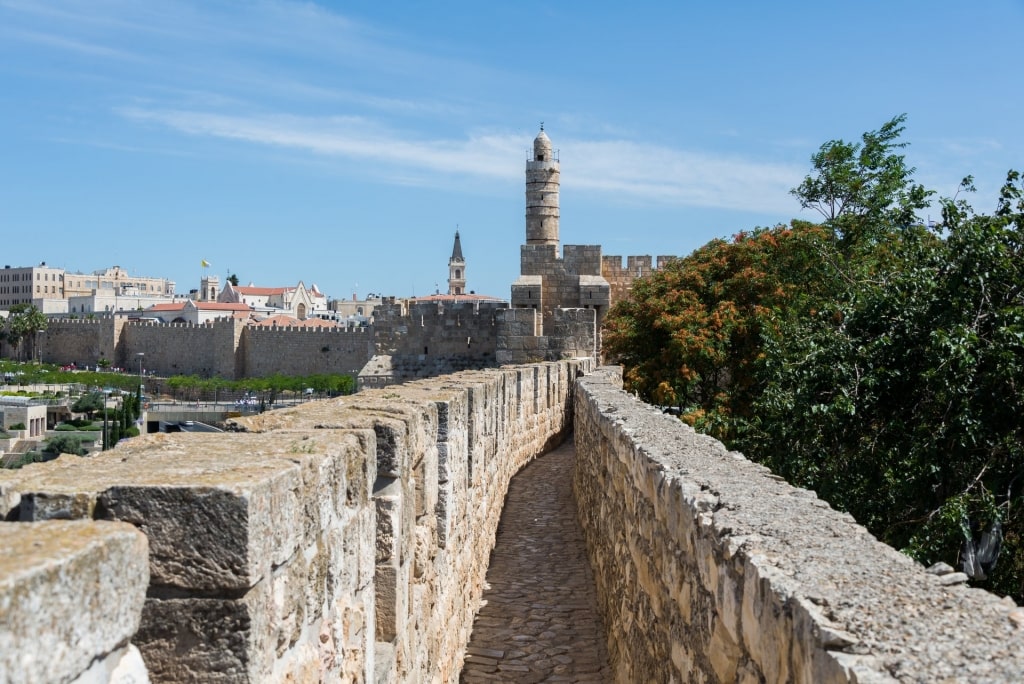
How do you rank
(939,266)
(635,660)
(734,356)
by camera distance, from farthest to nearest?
(734,356)
(939,266)
(635,660)

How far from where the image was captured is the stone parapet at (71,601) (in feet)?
3.84

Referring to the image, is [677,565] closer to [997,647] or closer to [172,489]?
[997,647]

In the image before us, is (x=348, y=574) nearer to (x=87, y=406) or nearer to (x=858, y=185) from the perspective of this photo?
(x=858, y=185)

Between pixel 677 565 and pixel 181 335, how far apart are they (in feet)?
199

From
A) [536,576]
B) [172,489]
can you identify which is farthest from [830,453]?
[172,489]

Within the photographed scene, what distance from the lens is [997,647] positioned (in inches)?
65.4

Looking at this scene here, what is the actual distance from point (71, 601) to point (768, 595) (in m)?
1.25

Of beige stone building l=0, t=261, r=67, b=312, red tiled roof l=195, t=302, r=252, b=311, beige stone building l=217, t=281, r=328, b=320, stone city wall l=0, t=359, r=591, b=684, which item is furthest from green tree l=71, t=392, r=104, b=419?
beige stone building l=0, t=261, r=67, b=312

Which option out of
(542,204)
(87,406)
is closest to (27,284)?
(87,406)

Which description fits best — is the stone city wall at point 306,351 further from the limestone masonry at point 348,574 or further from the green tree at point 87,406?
the limestone masonry at point 348,574

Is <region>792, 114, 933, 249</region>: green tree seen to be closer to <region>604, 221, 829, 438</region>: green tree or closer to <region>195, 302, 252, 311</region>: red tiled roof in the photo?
<region>604, 221, 829, 438</region>: green tree

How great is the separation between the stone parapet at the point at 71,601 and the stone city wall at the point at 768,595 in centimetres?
103

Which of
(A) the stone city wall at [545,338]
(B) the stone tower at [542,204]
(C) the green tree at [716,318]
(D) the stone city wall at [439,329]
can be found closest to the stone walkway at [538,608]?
(C) the green tree at [716,318]

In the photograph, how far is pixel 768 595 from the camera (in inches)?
79.0
